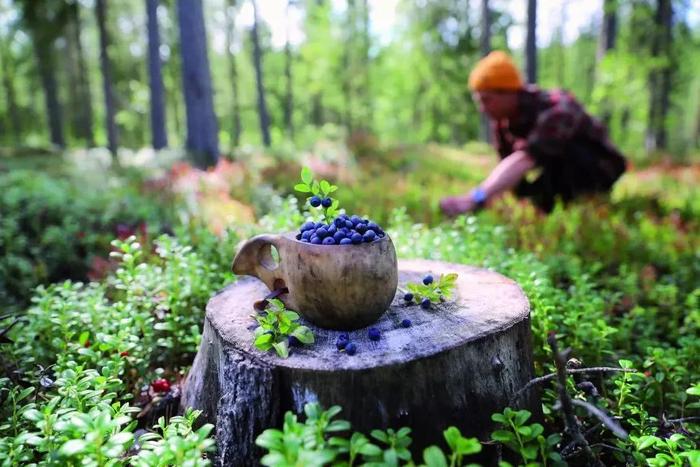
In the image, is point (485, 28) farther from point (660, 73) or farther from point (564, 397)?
point (564, 397)

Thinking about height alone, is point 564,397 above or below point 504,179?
below

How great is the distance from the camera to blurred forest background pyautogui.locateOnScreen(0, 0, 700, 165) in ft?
33.7

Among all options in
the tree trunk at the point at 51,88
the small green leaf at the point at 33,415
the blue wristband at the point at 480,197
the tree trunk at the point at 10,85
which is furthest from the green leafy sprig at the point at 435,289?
the tree trunk at the point at 10,85

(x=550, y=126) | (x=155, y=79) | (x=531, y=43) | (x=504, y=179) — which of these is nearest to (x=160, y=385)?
(x=504, y=179)

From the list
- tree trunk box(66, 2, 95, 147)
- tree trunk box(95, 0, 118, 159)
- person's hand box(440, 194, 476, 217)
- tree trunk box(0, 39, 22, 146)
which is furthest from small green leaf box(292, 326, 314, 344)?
tree trunk box(0, 39, 22, 146)

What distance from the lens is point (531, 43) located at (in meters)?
10.5

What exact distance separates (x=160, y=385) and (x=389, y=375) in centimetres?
133

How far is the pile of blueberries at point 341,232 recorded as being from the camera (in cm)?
185

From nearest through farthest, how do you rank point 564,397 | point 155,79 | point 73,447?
point 73,447
point 564,397
point 155,79

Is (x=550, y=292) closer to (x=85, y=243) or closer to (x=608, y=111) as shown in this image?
(x=85, y=243)

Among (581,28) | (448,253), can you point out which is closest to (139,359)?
(448,253)

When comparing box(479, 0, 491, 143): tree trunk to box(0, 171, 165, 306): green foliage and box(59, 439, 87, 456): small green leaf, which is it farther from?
box(59, 439, 87, 456): small green leaf

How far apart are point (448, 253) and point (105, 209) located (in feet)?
14.1

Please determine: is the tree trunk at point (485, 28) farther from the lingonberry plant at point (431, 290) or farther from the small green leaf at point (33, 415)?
the small green leaf at point (33, 415)
